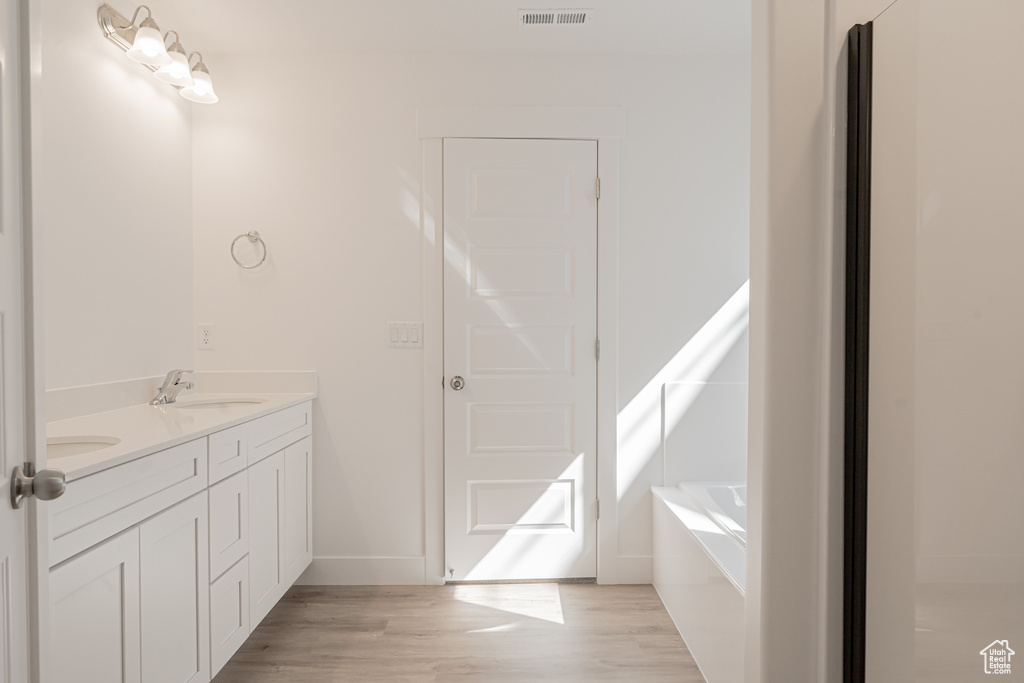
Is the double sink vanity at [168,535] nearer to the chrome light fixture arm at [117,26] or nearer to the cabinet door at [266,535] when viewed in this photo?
the cabinet door at [266,535]

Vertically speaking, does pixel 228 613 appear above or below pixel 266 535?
below

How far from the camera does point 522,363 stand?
2643mm

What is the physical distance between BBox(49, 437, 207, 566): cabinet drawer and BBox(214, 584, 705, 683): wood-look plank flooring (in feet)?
2.83

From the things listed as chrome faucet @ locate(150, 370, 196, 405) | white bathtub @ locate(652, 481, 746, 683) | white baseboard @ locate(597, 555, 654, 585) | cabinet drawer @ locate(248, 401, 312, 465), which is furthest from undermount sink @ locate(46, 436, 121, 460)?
white baseboard @ locate(597, 555, 654, 585)

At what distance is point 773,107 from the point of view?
1145 millimetres

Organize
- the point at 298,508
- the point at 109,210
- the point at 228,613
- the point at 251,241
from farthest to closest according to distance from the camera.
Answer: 1. the point at 251,241
2. the point at 298,508
3. the point at 109,210
4. the point at 228,613

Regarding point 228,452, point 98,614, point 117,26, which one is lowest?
point 98,614

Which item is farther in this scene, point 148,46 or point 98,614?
point 148,46

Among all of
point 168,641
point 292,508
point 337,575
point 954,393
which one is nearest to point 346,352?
point 292,508

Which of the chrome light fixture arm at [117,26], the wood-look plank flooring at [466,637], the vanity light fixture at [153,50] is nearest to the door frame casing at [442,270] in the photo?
the wood-look plank flooring at [466,637]

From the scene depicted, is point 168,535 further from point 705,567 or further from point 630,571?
point 630,571

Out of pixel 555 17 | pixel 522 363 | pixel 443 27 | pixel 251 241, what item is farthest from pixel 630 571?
pixel 443 27

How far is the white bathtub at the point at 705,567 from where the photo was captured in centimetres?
172

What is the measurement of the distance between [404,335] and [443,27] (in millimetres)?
1364
